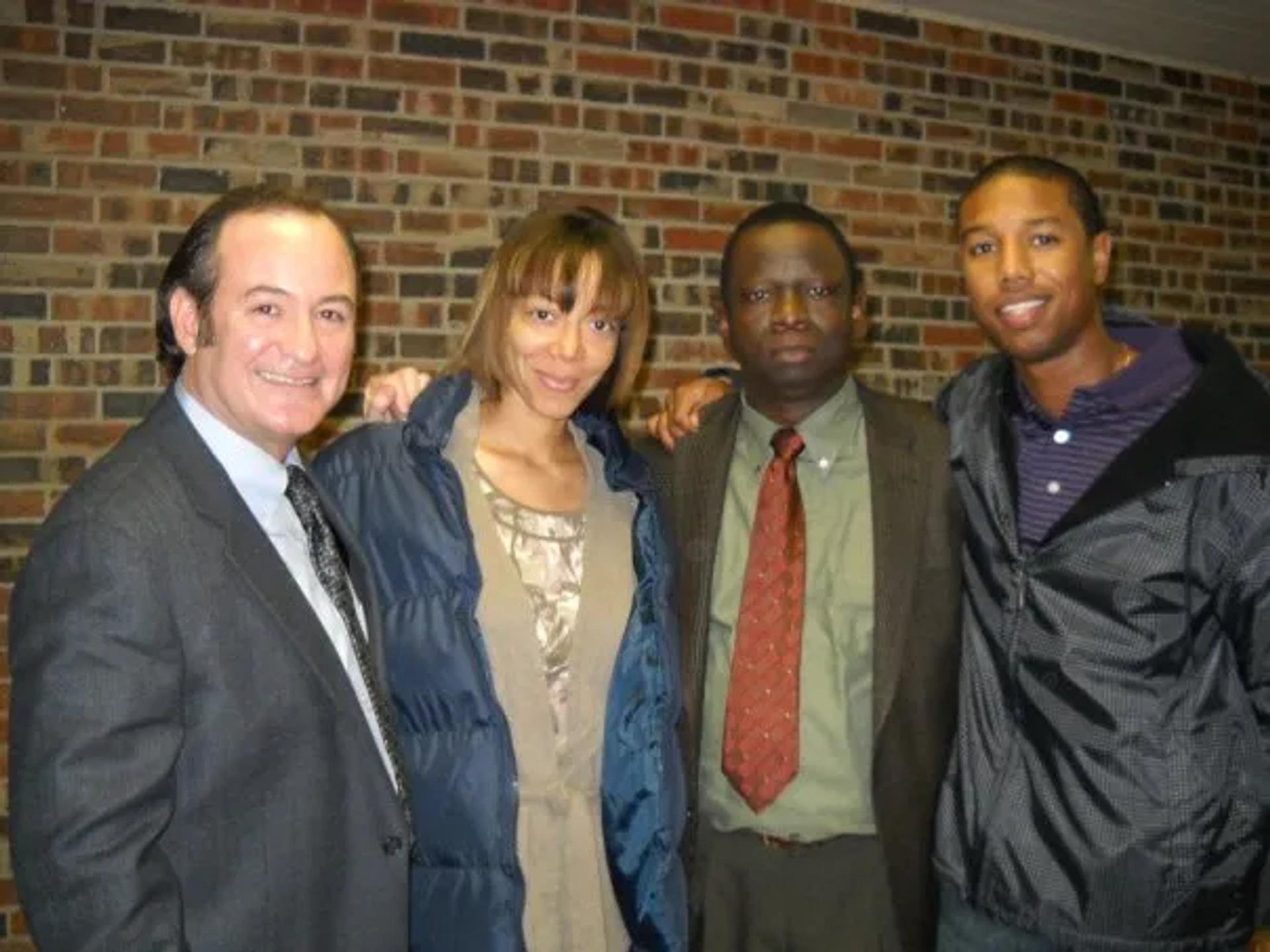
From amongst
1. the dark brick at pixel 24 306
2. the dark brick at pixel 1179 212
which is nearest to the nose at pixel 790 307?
the dark brick at pixel 24 306

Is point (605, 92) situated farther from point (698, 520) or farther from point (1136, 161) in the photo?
point (1136, 161)

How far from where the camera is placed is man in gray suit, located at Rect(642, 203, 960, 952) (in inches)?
70.4

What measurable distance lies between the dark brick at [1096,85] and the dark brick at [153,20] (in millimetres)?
2896

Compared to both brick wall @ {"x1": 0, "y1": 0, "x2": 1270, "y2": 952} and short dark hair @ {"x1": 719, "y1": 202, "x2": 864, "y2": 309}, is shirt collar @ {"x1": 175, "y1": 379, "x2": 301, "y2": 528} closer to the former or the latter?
short dark hair @ {"x1": 719, "y1": 202, "x2": 864, "y2": 309}

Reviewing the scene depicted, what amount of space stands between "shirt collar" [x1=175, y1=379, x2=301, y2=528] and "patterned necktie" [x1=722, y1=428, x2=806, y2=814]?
34.2 inches

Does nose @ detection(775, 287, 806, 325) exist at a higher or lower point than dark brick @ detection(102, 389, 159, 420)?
higher

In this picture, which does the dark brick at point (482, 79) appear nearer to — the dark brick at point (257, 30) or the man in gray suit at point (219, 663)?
the dark brick at point (257, 30)

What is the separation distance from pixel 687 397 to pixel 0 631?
1.91 m

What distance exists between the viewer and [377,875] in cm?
133

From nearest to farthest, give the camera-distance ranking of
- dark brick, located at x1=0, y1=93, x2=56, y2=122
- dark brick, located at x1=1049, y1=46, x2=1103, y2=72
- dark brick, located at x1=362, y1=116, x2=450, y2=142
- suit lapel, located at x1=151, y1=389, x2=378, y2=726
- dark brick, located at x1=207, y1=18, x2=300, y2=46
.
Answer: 1. suit lapel, located at x1=151, y1=389, x2=378, y2=726
2. dark brick, located at x1=0, y1=93, x2=56, y2=122
3. dark brick, located at x1=207, y1=18, x2=300, y2=46
4. dark brick, located at x1=362, y1=116, x2=450, y2=142
5. dark brick, located at x1=1049, y1=46, x2=1103, y2=72

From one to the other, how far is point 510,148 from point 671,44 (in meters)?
0.62

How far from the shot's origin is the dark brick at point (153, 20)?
269cm

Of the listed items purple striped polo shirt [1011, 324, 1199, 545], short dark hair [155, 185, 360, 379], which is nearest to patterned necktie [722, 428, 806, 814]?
purple striped polo shirt [1011, 324, 1199, 545]

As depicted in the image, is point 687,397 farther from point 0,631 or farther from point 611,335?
point 0,631
